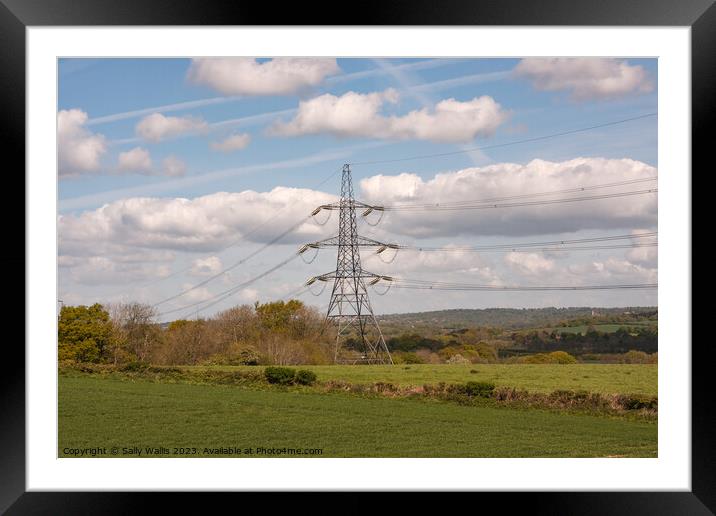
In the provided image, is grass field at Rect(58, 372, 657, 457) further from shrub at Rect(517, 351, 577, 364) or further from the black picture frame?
shrub at Rect(517, 351, 577, 364)

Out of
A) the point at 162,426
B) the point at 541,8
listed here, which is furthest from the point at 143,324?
the point at 541,8

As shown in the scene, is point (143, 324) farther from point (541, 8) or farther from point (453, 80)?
point (541, 8)

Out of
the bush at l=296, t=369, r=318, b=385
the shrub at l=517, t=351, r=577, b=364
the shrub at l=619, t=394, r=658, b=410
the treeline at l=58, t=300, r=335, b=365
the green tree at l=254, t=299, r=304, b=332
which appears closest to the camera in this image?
the shrub at l=619, t=394, r=658, b=410

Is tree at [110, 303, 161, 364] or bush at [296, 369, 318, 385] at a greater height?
tree at [110, 303, 161, 364]

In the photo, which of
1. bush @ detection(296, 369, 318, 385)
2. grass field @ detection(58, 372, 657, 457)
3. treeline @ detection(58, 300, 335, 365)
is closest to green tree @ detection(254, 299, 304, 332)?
treeline @ detection(58, 300, 335, 365)

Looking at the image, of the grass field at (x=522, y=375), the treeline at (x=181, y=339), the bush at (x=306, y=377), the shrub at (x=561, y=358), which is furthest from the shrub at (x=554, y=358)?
the bush at (x=306, y=377)

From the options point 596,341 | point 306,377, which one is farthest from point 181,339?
point 596,341
